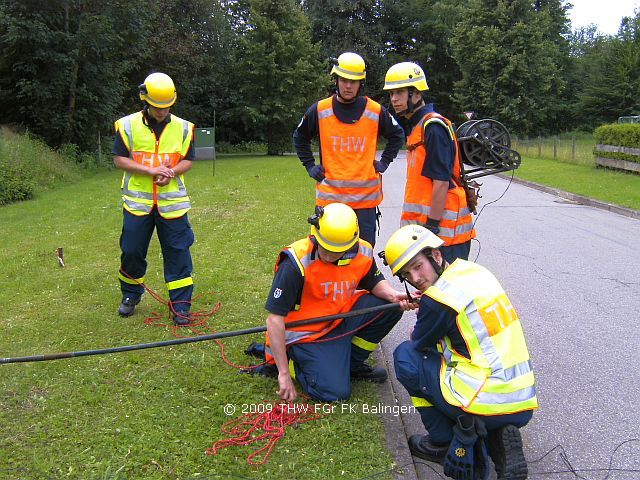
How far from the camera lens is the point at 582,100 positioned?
41125mm

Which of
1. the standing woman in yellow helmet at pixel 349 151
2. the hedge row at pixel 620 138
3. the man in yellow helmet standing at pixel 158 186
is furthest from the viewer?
the hedge row at pixel 620 138

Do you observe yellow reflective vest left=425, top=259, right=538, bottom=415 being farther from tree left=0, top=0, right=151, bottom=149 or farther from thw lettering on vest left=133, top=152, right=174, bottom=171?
tree left=0, top=0, right=151, bottom=149

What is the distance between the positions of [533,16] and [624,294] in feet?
129

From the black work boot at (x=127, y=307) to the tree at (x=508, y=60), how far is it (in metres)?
38.6

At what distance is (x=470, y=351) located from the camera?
2.73 metres

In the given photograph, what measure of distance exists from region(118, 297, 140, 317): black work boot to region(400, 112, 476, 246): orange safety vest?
109 inches

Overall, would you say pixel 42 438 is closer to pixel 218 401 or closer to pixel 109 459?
pixel 109 459

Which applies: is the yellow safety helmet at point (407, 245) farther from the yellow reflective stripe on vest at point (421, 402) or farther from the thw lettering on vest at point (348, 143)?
the thw lettering on vest at point (348, 143)

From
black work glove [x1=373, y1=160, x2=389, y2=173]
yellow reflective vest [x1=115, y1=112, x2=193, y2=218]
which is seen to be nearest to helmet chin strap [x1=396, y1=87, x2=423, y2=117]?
black work glove [x1=373, y1=160, x2=389, y2=173]

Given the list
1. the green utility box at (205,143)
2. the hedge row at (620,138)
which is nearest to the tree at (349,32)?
the green utility box at (205,143)

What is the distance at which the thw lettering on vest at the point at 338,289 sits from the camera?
3.79m

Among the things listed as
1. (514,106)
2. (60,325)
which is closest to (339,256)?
(60,325)

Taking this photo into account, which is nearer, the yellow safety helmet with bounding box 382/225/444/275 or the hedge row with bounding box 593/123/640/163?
the yellow safety helmet with bounding box 382/225/444/275

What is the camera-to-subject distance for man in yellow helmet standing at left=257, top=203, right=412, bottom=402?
3.53 metres
